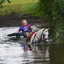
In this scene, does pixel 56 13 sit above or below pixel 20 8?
below

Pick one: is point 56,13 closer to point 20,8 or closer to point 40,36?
point 40,36

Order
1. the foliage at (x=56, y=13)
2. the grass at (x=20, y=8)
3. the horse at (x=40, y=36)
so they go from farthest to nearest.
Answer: the grass at (x=20, y=8)
the foliage at (x=56, y=13)
the horse at (x=40, y=36)

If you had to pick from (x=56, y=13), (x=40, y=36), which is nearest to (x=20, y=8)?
(x=56, y=13)

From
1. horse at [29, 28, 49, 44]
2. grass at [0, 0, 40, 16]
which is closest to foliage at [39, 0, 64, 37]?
horse at [29, 28, 49, 44]

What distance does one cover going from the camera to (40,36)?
50.9 ft

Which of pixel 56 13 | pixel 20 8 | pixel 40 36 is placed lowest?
pixel 40 36

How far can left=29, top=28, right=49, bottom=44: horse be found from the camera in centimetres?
1505

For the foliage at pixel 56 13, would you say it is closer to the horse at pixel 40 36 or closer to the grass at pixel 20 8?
the horse at pixel 40 36

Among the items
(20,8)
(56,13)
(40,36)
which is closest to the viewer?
(40,36)

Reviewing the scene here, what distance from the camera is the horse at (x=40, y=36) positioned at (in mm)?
15047

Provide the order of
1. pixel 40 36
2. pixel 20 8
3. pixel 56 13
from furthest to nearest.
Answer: pixel 20 8, pixel 56 13, pixel 40 36

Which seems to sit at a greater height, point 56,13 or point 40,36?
point 56,13

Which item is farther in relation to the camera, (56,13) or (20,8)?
(20,8)

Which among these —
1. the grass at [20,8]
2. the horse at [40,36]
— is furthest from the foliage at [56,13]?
the grass at [20,8]
